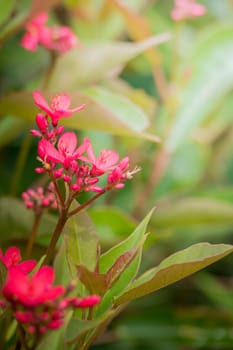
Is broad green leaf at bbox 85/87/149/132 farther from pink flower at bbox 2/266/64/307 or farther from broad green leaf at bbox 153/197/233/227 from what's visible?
pink flower at bbox 2/266/64/307

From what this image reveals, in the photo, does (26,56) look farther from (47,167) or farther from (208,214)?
(47,167)

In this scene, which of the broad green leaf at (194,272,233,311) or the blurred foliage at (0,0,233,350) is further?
the broad green leaf at (194,272,233,311)

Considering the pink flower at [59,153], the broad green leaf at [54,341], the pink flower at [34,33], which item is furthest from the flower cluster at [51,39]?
the broad green leaf at [54,341]

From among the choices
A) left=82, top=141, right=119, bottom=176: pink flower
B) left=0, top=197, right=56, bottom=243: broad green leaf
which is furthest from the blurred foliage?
left=82, top=141, right=119, bottom=176: pink flower

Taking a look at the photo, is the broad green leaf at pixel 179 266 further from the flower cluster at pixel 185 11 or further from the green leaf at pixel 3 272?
the flower cluster at pixel 185 11

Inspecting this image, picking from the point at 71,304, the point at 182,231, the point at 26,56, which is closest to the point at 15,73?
the point at 26,56

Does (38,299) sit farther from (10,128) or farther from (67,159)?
(10,128)
